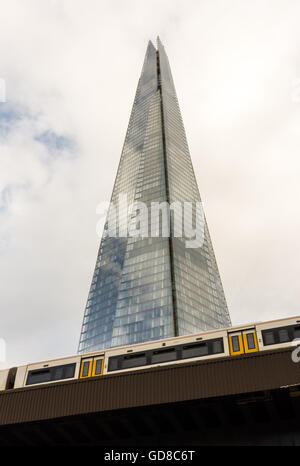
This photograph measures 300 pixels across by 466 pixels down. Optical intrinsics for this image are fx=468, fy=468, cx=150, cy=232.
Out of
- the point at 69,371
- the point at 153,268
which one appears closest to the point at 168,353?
the point at 69,371

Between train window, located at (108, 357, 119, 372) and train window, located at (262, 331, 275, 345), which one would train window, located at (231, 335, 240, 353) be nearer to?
train window, located at (262, 331, 275, 345)

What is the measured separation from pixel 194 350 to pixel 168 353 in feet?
5.72

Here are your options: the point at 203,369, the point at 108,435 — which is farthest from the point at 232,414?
the point at 108,435

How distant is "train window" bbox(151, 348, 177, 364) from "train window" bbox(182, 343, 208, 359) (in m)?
0.70

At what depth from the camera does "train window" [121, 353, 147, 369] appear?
1230 inches

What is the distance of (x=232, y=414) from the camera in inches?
982

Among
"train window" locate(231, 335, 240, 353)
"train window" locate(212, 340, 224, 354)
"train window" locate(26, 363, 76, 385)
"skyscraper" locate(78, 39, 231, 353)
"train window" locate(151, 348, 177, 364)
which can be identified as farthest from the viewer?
Answer: "skyscraper" locate(78, 39, 231, 353)

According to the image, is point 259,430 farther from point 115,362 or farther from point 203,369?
point 115,362

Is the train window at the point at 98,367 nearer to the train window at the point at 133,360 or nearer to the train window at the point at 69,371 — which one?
the train window at the point at 69,371

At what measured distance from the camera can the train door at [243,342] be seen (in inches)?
1157

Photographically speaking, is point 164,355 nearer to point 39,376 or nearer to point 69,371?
point 69,371

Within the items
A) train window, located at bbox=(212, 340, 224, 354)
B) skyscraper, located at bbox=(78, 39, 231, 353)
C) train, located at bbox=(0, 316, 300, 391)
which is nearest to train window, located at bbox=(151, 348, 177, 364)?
train, located at bbox=(0, 316, 300, 391)

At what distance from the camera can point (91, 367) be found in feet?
105

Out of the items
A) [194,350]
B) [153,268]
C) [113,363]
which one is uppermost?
[153,268]
